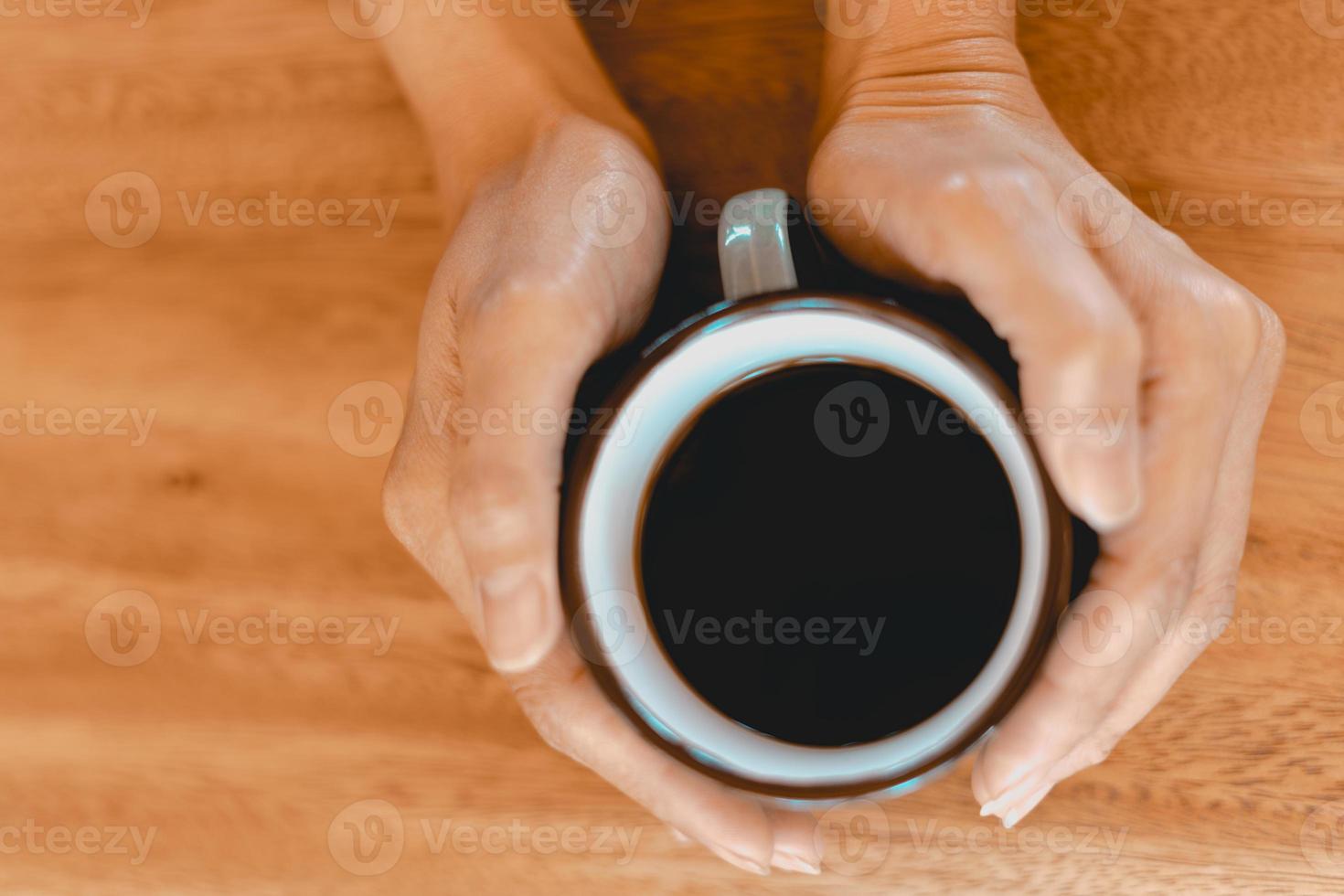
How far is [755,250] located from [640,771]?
0.27m

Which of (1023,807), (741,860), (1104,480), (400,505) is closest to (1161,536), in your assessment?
(1104,480)

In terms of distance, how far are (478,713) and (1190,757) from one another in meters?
0.42

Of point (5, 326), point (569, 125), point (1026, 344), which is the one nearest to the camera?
point (1026, 344)

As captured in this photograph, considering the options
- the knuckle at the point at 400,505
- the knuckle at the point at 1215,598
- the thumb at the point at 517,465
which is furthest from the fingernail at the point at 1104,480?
the knuckle at the point at 400,505

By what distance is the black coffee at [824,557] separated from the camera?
44 centimetres

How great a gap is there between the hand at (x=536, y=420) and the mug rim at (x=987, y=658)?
0.05 meters

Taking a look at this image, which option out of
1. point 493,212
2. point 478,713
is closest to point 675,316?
point 493,212

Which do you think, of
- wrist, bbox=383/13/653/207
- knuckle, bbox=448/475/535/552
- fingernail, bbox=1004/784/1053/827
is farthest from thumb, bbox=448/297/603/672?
fingernail, bbox=1004/784/1053/827

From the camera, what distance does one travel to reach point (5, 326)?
65 cm

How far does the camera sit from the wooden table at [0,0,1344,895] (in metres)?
0.56

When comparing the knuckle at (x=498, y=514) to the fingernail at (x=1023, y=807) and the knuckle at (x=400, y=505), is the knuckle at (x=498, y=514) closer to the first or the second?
the knuckle at (x=400, y=505)

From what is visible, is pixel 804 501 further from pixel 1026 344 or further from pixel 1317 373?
pixel 1317 373

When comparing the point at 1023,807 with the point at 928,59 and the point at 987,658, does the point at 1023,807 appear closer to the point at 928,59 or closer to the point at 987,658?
the point at 987,658

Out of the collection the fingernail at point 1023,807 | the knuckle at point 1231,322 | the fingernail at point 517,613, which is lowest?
the fingernail at point 1023,807
